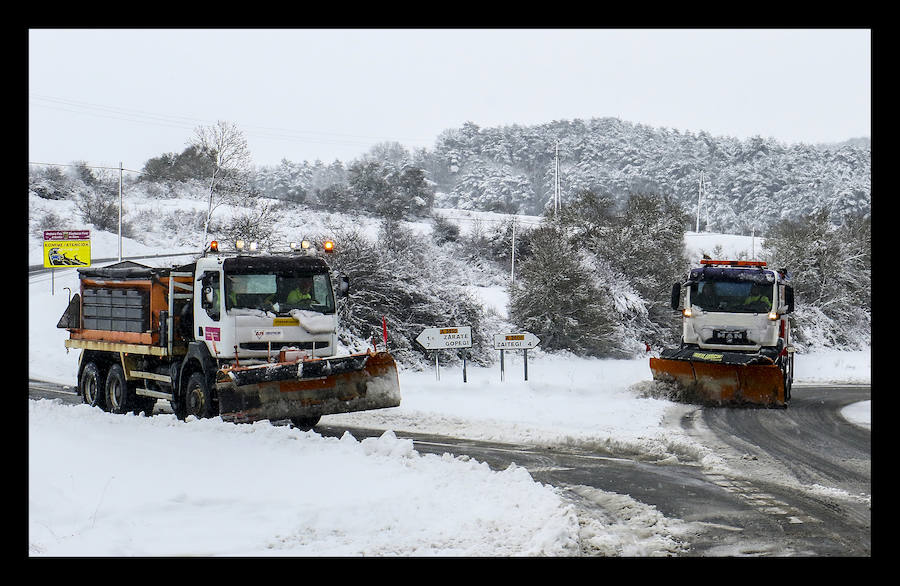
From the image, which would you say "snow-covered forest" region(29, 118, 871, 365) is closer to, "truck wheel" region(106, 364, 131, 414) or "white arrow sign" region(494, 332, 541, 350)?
"white arrow sign" region(494, 332, 541, 350)

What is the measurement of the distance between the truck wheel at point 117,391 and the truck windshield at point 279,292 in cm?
371

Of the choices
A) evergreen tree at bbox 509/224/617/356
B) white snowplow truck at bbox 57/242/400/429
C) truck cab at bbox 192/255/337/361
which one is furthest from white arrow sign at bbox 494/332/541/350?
evergreen tree at bbox 509/224/617/356

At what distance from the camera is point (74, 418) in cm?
1283

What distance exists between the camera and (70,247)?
33.1m

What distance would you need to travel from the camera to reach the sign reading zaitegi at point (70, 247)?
106ft

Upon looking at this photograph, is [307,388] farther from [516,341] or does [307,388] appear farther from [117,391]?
[516,341]

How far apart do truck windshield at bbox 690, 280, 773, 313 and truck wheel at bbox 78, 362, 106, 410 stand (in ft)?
40.0

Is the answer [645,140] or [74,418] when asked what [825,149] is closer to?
[645,140]

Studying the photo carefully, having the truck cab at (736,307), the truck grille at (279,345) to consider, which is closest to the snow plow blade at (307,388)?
the truck grille at (279,345)

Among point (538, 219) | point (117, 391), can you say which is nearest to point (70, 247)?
point (117, 391)

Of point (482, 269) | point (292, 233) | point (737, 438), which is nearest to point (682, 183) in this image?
point (482, 269)

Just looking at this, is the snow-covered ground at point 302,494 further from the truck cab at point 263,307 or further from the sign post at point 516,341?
the sign post at point 516,341

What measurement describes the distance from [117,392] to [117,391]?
0.02 meters

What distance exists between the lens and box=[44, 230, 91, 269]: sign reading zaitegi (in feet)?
106
